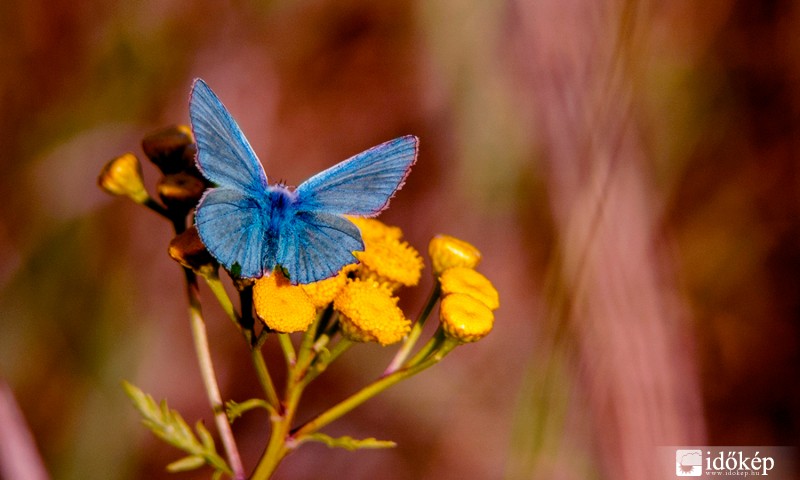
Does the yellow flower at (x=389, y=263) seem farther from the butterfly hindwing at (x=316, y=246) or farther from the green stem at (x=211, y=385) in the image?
the green stem at (x=211, y=385)

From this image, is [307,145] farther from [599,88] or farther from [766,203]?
[766,203]

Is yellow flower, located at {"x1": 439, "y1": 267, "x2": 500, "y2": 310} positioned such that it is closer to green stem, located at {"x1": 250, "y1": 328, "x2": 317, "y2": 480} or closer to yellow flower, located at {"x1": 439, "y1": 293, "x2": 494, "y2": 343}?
yellow flower, located at {"x1": 439, "y1": 293, "x2": 494, "y2": 343}

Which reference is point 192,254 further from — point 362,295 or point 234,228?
point 362,295

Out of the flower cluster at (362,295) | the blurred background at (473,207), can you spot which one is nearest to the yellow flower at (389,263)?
the flower cluster at (362,295)

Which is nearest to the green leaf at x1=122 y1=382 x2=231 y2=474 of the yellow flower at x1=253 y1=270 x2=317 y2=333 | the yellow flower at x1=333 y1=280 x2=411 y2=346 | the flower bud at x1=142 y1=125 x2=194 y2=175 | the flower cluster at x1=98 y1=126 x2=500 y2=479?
the flower cluster at x1=98 y1=126 x2=500 y2=479

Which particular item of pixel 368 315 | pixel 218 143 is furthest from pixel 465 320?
pixel 218 143

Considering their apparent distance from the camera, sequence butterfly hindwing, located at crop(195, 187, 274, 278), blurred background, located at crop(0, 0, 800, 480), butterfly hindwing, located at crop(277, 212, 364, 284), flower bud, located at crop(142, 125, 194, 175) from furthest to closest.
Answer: blurred background, located at crop(0, 0, 800, 480) < flower bud, located at crop(142, 125, 194, 175) < butterfly hindwing, located at crop(277, 212, 364, 284) < butterfly hindwing, located at crop(195, 187, 274, 278)
